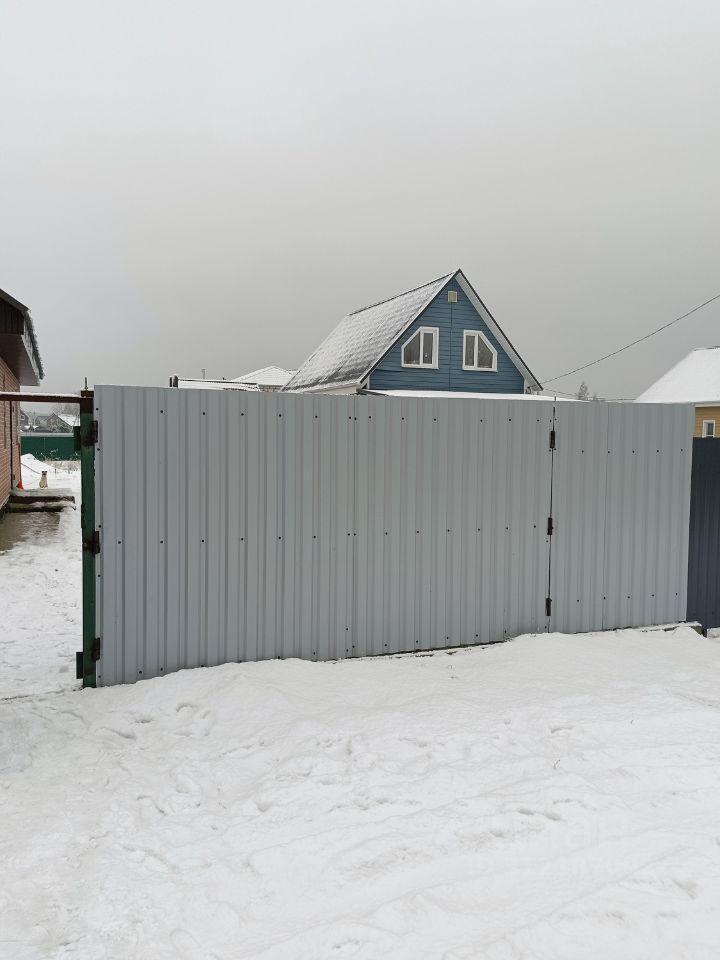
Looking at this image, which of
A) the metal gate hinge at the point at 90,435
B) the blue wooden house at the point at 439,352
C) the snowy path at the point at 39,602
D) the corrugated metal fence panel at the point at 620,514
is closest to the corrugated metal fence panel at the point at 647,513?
the corrugated metal fence panel at the point at 620,514

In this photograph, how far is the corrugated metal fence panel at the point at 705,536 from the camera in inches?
257

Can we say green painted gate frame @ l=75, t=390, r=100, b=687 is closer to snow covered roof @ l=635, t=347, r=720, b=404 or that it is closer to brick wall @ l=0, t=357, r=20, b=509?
brick wall @ l=0, t=357, r=20, b=509

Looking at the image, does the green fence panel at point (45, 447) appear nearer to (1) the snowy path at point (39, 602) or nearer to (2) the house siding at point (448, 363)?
→ (2) the house siding at point (448, 363)

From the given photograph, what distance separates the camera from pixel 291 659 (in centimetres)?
503

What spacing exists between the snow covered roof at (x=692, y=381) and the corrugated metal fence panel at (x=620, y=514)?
25.6 m

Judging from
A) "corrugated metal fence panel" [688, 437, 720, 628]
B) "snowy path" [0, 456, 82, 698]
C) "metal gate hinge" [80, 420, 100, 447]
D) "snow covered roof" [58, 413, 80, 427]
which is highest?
"snow covered roof" [58, 413, 80, 427]

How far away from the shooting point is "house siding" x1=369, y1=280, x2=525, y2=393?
20047 mm

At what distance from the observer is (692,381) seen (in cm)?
3145

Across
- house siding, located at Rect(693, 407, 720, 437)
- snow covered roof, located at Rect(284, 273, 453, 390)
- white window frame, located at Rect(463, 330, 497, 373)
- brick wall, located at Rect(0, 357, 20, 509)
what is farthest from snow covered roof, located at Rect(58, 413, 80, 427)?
house siding, located at Rect(693, 407, 720, 437)

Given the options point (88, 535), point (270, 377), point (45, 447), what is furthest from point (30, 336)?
point (270, 377)

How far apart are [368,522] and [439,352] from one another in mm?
16119

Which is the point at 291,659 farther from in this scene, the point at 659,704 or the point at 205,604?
the point at 659,704

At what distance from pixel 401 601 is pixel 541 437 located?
1.89 m

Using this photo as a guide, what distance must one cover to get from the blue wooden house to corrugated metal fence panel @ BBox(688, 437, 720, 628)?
1384cm
